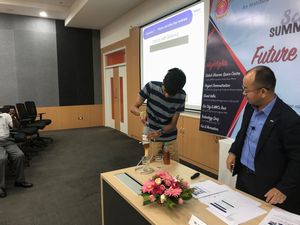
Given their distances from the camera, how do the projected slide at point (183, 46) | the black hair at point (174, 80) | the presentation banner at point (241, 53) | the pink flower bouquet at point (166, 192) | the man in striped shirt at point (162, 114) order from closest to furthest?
the pink flower bouquet at point (166, 192) → the black hair at point (174, 80) → the man in striped shirt at point (162, 114) → the presentation banner at point (241, 53) → the projected slide at point (183, 46)

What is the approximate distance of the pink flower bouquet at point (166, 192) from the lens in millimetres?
1255

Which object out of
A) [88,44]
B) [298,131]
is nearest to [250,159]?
[298,131]

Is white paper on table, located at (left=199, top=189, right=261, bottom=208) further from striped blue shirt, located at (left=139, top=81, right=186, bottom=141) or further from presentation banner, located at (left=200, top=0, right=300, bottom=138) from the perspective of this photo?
presentation banner, located at (left=200, top=0, right=300, bottom=138)

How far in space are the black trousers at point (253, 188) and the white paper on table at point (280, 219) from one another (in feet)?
0.69

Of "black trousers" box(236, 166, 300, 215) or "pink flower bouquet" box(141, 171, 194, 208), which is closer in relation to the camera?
"pink flower bouquet" box(141, 171, 194, 208)

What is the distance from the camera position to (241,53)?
9.47ft

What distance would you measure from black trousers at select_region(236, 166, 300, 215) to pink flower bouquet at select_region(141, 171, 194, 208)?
1.45 feet

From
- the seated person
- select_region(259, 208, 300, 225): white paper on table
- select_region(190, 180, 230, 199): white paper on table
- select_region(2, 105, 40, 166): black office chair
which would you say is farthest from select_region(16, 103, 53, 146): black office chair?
select_region(259, 208, 300, 225): white paper on table

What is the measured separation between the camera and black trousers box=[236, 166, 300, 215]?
1.42 m

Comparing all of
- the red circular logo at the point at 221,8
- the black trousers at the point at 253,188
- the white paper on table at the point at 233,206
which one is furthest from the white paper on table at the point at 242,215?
the red circular logo at the point at 221,8

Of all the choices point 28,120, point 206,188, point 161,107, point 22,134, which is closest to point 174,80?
point 161,107

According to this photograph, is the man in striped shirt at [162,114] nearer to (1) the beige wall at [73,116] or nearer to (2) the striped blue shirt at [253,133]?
(2) the striped blue shirt at [253,133]

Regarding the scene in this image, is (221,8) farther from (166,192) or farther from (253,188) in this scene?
(166,192)

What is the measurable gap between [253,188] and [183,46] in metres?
3.01
